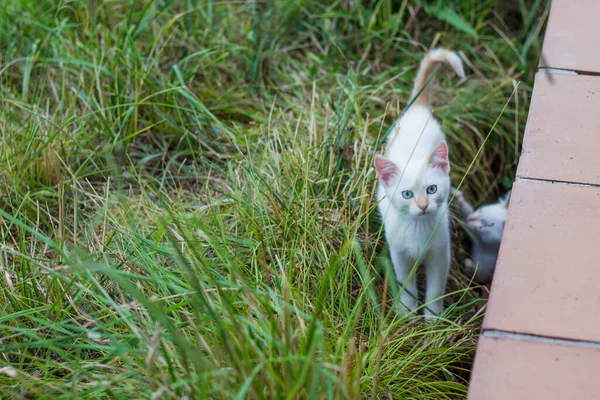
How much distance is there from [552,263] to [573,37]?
98 cm

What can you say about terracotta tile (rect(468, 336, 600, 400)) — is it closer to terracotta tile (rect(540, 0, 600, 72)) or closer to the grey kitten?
terracotta tile (rect(540, 0, 600, 72))

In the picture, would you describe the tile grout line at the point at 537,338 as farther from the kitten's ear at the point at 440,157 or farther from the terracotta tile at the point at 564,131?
the kitten's ear at the point at 440,157

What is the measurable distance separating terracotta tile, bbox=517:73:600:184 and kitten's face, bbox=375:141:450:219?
0.27 m

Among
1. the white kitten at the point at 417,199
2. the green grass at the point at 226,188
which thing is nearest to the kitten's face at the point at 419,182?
the white kitten at the point at 417,199

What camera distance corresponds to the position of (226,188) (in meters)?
2.46

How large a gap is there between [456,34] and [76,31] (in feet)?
5.63

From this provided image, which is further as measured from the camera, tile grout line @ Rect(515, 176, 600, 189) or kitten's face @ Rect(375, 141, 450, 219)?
kitten's face @ Rect(375, 141, 450, 219)

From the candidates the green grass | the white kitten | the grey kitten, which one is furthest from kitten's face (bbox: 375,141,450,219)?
the grey kitten

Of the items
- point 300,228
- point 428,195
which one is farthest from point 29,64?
point 428,195

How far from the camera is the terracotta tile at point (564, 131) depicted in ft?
5.75

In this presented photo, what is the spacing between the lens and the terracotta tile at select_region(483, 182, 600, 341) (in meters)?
1.44

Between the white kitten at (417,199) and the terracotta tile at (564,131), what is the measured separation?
0.27 metres

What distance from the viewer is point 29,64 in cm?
269

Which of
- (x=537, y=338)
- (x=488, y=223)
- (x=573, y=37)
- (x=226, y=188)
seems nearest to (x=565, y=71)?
(x=573, y=37)
